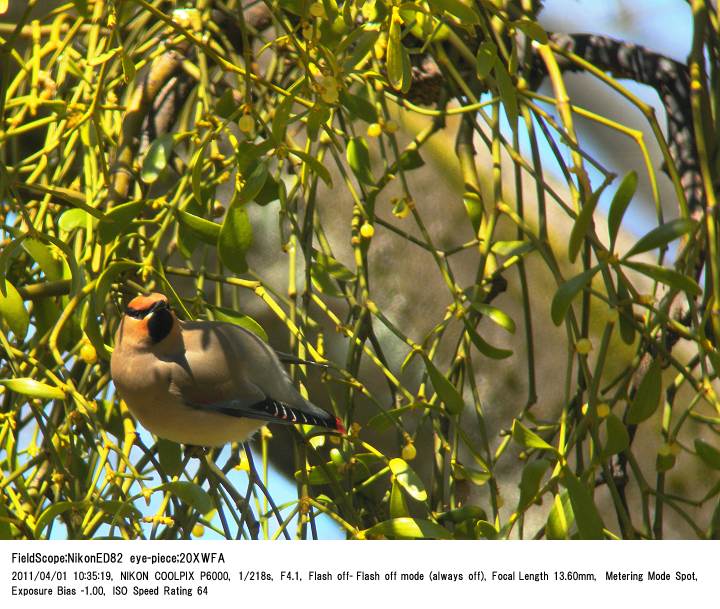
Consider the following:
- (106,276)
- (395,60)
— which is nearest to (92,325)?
(106,276)

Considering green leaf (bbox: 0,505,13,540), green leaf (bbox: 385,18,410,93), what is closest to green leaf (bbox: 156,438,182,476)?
green leaf (bbox: 0,505,13,540)

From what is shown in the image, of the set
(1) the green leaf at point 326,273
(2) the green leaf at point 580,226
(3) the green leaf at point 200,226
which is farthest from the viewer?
(1) the green leaf at point 326,273

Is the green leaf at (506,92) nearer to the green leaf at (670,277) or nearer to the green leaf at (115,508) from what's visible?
the green leaf at (670,277)

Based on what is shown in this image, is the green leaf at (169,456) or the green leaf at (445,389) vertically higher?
the green leaf at (445,389)

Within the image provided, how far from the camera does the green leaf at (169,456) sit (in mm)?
671

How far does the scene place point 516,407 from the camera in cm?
124

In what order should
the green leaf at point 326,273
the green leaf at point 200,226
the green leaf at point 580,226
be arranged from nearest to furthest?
the green leaf at point 580,226, the green leaf at point 200,226, the green leaf at point 326,273

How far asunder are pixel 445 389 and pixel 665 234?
17cm

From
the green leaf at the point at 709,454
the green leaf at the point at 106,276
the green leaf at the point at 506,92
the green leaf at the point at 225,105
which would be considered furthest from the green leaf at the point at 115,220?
the green leaf at the point at 709,454

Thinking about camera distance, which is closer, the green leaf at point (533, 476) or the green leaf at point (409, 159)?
the green leaf at point (533, 476)

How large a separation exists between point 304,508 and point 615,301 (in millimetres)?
241

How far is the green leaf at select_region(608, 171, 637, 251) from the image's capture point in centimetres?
53

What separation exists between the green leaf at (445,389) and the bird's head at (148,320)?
20cm

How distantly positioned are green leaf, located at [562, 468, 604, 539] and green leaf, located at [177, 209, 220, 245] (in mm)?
264
